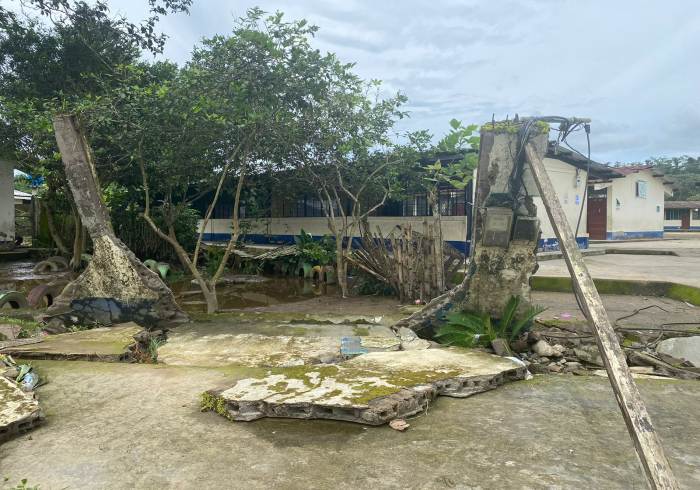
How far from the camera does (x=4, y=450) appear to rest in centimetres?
253

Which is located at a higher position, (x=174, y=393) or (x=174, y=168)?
(x=174, y=168)

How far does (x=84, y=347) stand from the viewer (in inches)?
173

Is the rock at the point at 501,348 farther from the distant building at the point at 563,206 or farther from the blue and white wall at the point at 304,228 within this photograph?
the blue and white wall at the point at 304,228

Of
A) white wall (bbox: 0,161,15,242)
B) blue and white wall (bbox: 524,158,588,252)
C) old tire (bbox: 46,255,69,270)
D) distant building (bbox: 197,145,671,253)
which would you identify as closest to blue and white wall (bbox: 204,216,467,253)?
distant building (bbox: 197,145,671,253)

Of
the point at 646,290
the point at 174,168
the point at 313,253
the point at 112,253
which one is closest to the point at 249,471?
the point at 112,253

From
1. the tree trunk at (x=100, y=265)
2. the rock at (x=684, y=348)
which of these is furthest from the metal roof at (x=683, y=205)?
the tree trunk at (x=100, y=265)

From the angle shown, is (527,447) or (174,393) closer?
(527,447)

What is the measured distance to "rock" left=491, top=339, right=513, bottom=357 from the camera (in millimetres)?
4309

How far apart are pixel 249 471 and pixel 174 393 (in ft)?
4.06

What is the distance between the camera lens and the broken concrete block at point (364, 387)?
281cm

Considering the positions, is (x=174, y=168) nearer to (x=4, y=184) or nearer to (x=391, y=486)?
(x=391, y=486)

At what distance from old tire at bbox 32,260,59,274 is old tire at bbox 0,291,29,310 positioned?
6.73 metres

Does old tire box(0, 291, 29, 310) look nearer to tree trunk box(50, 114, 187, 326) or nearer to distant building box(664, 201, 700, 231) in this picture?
tree trunk box(50, 114, 187, 326)

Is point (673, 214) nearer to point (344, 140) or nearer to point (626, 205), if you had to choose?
point (626, 205)
